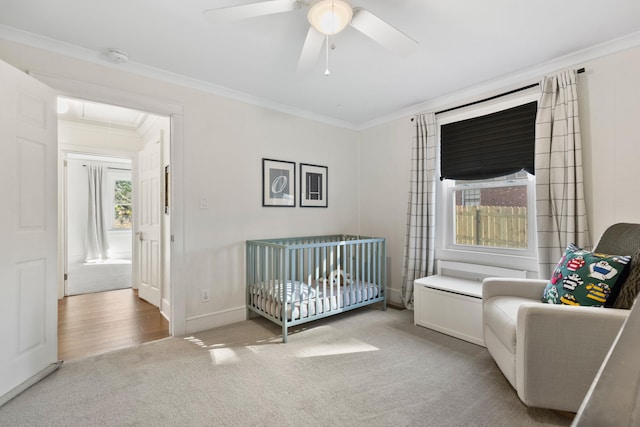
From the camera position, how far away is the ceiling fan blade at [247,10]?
1522 millimetres

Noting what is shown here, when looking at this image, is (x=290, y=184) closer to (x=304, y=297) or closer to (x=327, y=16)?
(x=304, y=297)

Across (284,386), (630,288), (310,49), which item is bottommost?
(284,386)

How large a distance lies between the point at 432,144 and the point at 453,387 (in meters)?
2.32

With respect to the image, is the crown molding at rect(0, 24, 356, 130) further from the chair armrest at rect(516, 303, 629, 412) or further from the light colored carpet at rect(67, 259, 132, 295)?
the light colored carpet at rect(67, 259, 132, 295)

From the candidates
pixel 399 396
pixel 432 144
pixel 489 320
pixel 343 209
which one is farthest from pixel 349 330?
pixel 432 144

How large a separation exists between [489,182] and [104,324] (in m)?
4.09

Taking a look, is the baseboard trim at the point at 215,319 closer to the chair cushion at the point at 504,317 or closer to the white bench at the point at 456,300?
the white bench at the point at 456,300

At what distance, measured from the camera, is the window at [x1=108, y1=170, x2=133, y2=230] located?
7.20m

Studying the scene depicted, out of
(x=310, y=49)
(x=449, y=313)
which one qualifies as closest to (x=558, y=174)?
(x=449, y=313)

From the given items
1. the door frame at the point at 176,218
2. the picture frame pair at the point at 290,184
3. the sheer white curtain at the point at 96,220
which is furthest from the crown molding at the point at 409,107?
the sheer white curtain at the point at 96,220

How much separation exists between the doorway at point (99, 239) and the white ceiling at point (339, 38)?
61 centimetres

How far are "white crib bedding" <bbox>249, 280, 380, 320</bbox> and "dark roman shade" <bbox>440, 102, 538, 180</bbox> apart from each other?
5.20 feet

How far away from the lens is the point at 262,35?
212 centimetres

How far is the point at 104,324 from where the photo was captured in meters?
3.02
